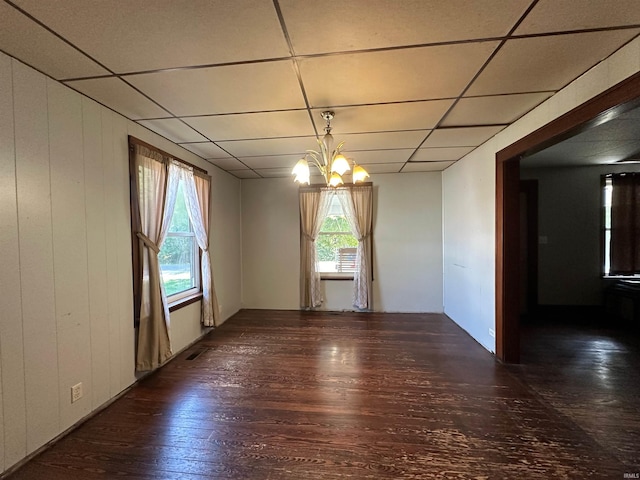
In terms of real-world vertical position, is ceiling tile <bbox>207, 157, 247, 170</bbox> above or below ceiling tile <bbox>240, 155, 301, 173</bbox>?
above

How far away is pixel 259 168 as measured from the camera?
4.30 m

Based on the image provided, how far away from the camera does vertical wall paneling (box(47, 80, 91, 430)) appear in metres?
1.88

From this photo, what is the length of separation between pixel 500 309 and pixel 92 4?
12.7ft

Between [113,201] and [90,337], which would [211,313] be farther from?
[113,201]

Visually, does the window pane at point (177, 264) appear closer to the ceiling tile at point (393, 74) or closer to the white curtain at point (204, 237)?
the white curtain at point (204, 237)

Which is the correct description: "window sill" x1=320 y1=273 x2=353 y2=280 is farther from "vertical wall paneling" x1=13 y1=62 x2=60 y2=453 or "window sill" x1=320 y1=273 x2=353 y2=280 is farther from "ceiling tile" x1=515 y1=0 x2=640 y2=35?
"ceiling tile" x1=515 y1=0 x2=640 y2=35

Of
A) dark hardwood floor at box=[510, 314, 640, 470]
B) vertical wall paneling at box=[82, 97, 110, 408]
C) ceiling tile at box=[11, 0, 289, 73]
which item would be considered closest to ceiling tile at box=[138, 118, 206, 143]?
vertical wall paneling at box=[82, 97, 110, 408]

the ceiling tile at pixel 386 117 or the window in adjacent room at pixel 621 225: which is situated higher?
the ceiling tile at pixel 386 117

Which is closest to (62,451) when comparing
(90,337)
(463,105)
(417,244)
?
(90,337)

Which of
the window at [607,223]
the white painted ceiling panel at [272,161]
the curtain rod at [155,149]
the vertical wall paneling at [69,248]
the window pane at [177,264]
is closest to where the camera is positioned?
the vertical wall paneling at [69,248]

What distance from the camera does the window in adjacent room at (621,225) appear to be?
455 centimetres

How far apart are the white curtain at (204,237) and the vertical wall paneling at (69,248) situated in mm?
1503

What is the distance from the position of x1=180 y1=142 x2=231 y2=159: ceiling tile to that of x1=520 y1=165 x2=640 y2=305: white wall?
5.00 meters

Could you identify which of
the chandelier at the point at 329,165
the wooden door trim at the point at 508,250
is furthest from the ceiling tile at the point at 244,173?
the wooden door trim at the point at 508,250
